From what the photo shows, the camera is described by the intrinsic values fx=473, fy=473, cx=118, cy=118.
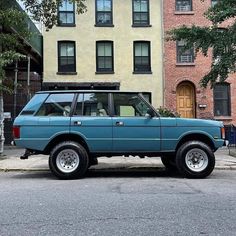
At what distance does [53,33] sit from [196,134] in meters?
16.3

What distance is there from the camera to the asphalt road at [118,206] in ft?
20.6

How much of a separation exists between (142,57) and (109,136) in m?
15.6

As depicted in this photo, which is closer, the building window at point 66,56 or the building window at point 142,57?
the building window at point 66,56

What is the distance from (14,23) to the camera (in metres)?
16.8

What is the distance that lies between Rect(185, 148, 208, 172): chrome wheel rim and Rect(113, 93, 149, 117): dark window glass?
1.50 metres

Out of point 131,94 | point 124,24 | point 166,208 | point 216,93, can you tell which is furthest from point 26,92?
point 166,208

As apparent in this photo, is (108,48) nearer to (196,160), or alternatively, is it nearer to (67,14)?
(67,14)

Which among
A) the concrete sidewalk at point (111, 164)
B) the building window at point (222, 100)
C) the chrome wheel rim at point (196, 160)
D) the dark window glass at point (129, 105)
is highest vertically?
the building window at point (222, 100)

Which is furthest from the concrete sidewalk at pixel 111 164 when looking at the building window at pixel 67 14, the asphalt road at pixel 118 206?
the building window at pixel 67 14

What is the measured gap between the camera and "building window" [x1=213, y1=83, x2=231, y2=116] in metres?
26.5

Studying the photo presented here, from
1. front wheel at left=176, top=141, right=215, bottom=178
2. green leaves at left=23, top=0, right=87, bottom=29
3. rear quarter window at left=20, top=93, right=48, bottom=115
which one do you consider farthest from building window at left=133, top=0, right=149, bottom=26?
front wheel at left=176, top=141, right=215, bottom=178

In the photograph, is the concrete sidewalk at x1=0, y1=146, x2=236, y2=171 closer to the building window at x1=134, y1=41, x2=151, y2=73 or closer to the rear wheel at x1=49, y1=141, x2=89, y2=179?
the rear wheel at x1=49, y1=141, x2=89, y2=179

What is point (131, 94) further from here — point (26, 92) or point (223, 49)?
point (26, 92)

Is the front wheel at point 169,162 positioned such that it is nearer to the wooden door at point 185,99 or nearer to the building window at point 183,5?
the wooden door at point 185,99
